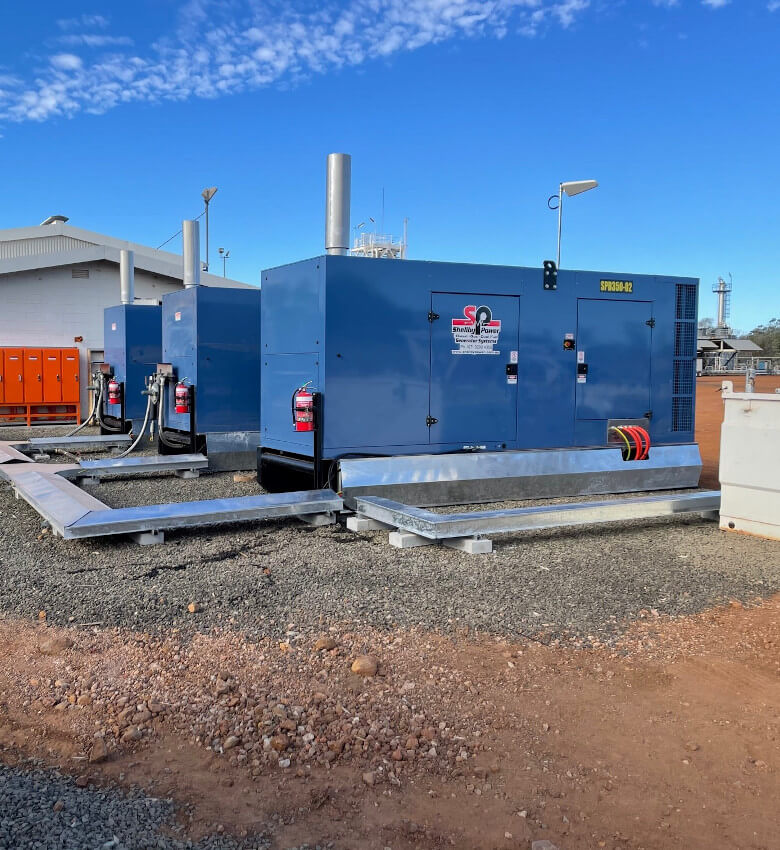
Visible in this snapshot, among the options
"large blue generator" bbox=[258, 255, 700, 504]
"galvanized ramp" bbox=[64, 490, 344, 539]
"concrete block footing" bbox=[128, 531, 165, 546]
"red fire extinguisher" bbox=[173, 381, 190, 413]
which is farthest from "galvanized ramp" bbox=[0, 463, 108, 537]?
"large blue generator" bbox=[258, 255, 700, 504]

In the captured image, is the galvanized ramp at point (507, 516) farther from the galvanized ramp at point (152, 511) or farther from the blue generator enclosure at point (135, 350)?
the blue generator enclosure at point (135, 350)

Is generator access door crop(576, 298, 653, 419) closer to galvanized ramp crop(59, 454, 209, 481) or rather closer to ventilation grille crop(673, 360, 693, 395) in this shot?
ventilation grille crop(673, 360, 693, 395)

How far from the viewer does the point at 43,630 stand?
438cm

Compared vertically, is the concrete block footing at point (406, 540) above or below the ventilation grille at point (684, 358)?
below

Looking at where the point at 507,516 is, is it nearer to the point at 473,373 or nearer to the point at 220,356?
the point at 473,373

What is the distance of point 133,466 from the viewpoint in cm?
998

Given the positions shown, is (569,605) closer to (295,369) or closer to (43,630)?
(43,630)

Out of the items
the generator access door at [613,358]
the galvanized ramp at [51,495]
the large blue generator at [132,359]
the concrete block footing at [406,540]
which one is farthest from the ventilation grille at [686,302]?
the large blue generator at [132,359]

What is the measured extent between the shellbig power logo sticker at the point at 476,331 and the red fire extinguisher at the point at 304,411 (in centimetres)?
169

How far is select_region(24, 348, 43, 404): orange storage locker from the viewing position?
19.2m

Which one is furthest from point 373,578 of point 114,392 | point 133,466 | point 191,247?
point 114,392

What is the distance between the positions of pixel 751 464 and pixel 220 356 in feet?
22.4

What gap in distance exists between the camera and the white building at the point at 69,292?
20531mm

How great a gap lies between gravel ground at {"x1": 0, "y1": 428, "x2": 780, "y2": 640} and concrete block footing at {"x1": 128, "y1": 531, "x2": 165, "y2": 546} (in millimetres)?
88
